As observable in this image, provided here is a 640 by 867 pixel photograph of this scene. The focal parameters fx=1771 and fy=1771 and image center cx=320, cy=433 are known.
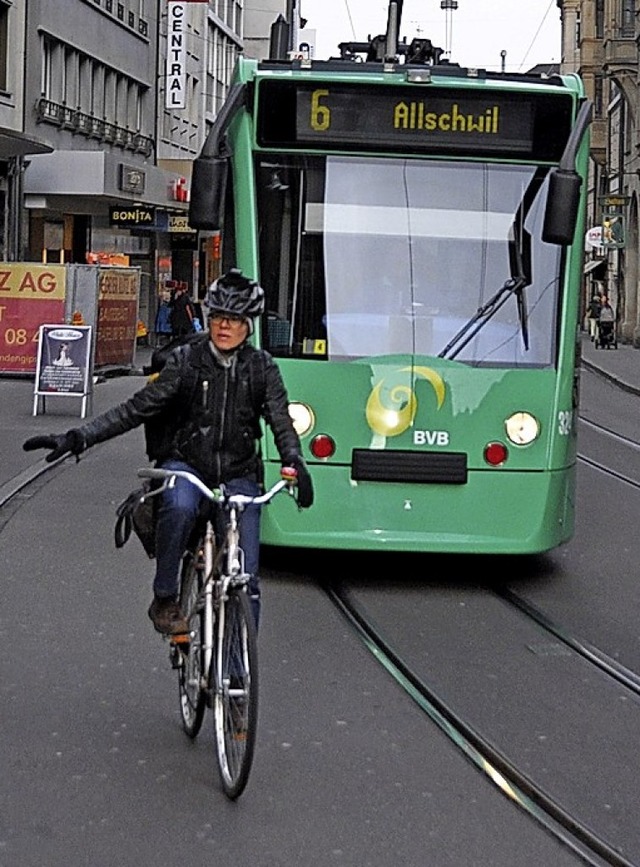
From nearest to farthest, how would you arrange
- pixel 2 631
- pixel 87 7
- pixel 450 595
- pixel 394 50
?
1. pixel 2 631
2. pixel 450 595
3. pixel 394 50
4. pixel 87 7

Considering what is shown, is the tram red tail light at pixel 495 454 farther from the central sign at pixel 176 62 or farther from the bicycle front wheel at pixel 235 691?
the central sign at pixel 176 62

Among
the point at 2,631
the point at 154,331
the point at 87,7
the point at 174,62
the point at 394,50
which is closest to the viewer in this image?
the point at 2,631

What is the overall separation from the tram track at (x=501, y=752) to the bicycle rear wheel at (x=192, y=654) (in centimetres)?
98

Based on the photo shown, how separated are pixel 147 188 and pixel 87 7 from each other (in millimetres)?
4633

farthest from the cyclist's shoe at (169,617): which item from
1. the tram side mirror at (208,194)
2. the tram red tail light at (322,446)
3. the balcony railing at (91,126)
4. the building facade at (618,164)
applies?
the building facade at (618,164)

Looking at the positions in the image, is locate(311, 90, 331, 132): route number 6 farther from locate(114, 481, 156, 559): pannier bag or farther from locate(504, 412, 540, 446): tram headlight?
locate(114, 481, 156, 559): pannier bag

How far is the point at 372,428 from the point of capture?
33.8 feet

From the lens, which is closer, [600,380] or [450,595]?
[450,595]

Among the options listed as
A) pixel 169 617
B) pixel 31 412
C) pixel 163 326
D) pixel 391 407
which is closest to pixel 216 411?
pixel 169 617

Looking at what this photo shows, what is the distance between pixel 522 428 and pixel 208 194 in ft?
7.68

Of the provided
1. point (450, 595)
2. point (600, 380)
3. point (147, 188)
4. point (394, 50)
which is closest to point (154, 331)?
point (147, 188)

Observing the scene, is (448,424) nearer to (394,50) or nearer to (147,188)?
(394,50)

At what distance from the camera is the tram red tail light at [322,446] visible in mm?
10250

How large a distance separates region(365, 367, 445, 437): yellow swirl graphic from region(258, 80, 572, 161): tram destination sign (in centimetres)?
140
